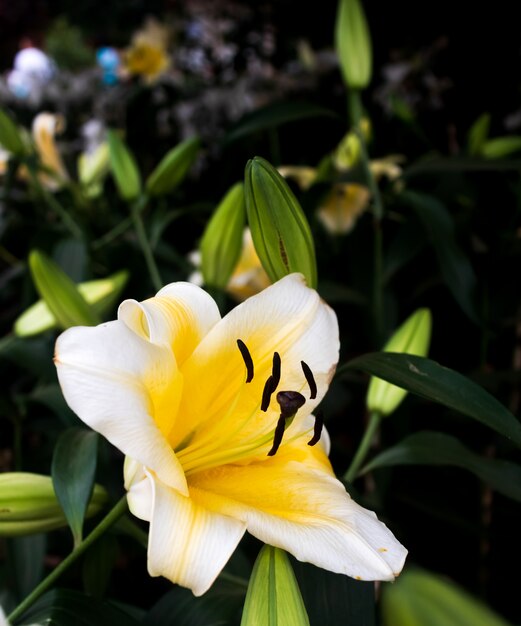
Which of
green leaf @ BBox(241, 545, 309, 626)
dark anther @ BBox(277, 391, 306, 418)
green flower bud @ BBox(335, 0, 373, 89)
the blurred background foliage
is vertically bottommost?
the blurred background foliage

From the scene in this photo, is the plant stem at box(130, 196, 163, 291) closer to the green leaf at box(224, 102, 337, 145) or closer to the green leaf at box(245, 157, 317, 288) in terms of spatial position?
the green leaf at box(224, 102, 337, 145)

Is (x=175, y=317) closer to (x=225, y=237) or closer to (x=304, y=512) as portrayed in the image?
(x=304, y=512)

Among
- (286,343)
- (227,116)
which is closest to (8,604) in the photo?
(286,343)

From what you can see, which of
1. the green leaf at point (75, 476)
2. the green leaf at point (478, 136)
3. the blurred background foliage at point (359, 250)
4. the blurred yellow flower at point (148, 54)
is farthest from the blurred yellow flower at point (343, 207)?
the blurred yellow flower at point (148, 54)

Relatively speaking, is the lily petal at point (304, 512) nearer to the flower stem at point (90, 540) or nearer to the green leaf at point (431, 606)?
the flower stem at point (90, 540)

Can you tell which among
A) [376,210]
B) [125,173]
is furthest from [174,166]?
[376,210]

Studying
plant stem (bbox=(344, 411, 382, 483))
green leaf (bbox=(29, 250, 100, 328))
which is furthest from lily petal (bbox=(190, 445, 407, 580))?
green leaf (bbox=(29, 250, 100, 328))

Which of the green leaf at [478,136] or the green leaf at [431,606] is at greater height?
the green leaf at [431,606]
